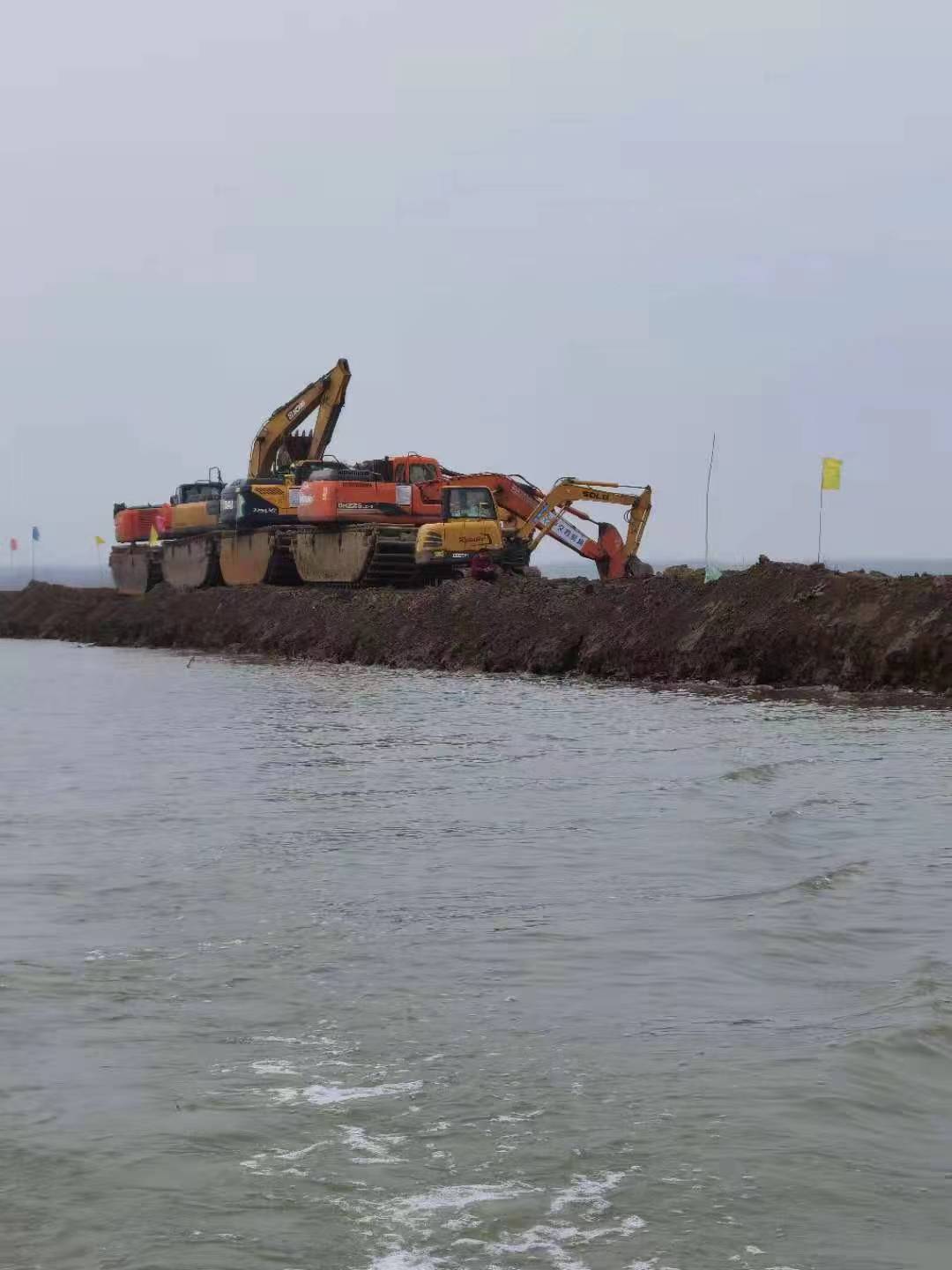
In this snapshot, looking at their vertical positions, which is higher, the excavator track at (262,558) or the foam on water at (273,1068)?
the excavator track at (262,558)

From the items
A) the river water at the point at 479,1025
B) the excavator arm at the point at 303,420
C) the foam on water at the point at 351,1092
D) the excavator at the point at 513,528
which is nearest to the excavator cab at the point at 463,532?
the excavator at the point at 513,528

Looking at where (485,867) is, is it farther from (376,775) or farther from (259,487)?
(259,487)

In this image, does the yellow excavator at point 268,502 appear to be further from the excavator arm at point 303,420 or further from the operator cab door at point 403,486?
the operator cab door at point 403,486

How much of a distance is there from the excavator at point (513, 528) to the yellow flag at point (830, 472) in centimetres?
504

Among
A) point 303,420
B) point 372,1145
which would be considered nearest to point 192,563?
point 303,420

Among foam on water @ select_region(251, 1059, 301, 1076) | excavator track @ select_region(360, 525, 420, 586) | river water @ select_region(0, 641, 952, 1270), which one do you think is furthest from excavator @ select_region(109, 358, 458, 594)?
foam on water @ select_region(251, 1059, 301, 1076)

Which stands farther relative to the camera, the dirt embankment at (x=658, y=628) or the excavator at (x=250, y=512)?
the excavator at (x=250, y=512)

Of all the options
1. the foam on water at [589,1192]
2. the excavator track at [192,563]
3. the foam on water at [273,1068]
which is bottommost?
the foam on water at [273,1068]

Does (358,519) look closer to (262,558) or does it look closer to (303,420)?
(262,558)

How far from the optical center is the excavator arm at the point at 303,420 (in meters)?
50.0

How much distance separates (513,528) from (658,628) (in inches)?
462

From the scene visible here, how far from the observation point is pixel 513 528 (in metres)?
40.8

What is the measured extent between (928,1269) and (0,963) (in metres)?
A: 4.97

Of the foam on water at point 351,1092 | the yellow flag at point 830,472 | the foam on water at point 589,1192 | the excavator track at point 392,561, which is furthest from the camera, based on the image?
the excavator track at point 392,561
